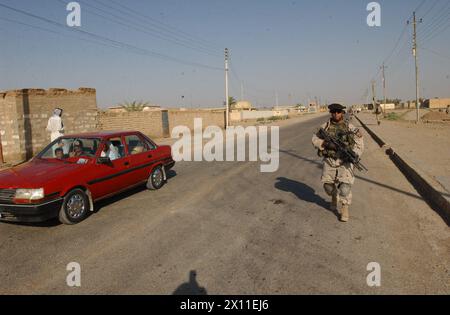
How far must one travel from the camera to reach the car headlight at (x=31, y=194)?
195 inches

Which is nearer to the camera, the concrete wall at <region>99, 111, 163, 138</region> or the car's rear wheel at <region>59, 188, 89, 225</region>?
the car's rear wheel at <region>59, 188, 89, 225</region>

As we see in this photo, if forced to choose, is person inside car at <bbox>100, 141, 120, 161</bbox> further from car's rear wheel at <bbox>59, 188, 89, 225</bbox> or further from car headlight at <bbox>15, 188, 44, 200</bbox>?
car headlight at <bbox>15, 188, 44, 200</bbox>

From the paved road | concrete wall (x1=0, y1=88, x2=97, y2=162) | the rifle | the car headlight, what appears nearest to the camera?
the paved road

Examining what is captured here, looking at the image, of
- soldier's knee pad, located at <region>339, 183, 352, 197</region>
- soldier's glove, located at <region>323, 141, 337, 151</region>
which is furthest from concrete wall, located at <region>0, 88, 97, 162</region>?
soldier's knee pad, located at <region>339, 183, 352, 197</region>

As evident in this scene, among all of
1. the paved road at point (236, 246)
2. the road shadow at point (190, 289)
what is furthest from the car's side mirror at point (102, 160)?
the road shadow at point (190, 289)

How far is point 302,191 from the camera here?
24.2 feet

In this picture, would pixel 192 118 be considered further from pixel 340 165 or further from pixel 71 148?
pixel 340 165

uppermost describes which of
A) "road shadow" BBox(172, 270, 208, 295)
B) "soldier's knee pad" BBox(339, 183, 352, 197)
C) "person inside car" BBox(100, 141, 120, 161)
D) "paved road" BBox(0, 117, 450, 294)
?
"person inside car" BBox(100, 141, 120, 161)

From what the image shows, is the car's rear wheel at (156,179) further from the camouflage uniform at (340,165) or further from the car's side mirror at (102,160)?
the camouflage uniform at (340,165)

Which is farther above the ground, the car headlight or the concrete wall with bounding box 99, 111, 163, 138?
the concrete wall with bounding box 99, 111, 163, 138

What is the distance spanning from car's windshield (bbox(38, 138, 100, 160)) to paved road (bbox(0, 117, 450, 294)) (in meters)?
1.10

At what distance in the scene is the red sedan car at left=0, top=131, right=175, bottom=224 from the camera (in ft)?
16.4

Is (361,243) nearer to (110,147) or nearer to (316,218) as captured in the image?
(316,218)
